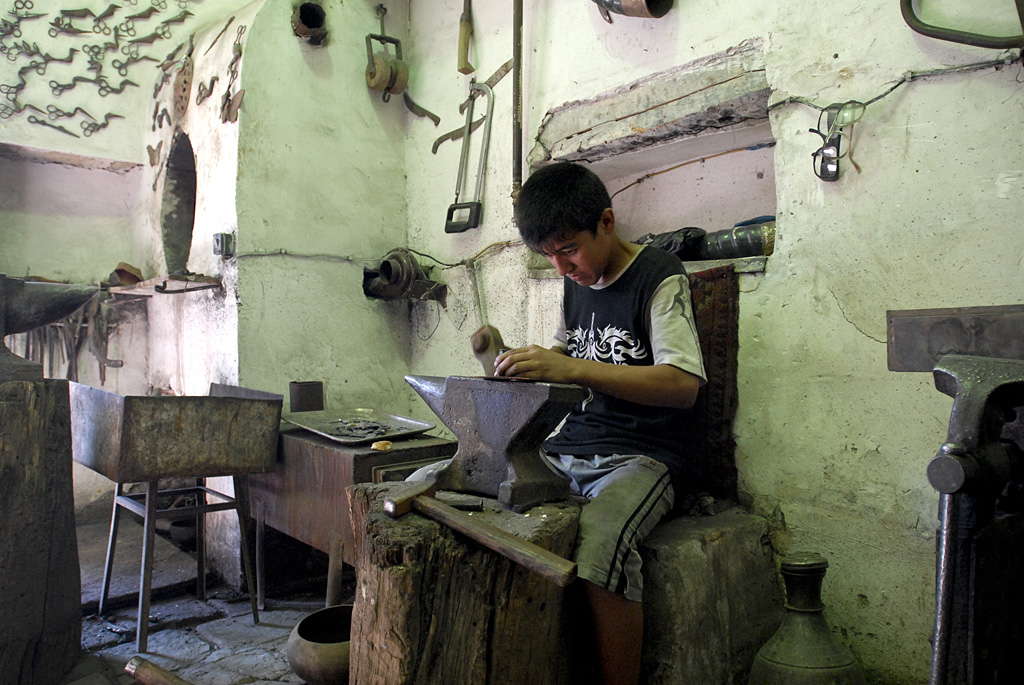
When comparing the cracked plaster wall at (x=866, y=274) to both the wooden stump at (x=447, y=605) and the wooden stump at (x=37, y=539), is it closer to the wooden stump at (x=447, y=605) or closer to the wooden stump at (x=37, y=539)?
the wooden stump at (x=447, y=605)

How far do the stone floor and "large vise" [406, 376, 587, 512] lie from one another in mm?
1467

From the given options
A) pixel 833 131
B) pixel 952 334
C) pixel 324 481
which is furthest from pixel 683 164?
pixel 324 481

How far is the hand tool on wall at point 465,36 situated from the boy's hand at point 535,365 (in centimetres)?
240

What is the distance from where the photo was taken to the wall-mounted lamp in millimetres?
2199

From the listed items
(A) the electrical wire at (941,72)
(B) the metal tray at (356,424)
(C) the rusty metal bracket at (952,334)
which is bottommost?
(B) the metal tray at (356,424)

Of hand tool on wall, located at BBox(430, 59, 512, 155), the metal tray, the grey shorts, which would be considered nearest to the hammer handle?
the grey shorts

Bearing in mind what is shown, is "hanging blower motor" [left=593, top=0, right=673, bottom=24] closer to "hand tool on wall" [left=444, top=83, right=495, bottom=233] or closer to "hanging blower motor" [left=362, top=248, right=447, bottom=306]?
"hand tool on wall" [left=444, top=83, right=495, bottom=233]

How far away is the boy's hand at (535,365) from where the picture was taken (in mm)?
1861

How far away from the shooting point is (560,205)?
2.06m

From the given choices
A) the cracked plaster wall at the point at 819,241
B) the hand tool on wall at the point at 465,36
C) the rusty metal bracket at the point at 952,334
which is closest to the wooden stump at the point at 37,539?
the cracked plaster wall at the point at 819,241

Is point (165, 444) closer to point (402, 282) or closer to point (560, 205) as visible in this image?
point (402, 282)

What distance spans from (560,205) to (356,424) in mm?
1784

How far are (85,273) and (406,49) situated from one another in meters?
2.77

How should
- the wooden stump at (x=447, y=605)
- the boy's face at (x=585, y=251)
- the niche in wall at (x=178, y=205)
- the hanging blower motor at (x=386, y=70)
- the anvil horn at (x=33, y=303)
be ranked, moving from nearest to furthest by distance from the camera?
the wooden stump at (x=447, y=605)
the boy's face at (x=585, y=251)
the anvil horn at (x=33, y=303)
the hanging blower motor at (x=386, y=70)
the niche in wall at (x=178, y=205)
